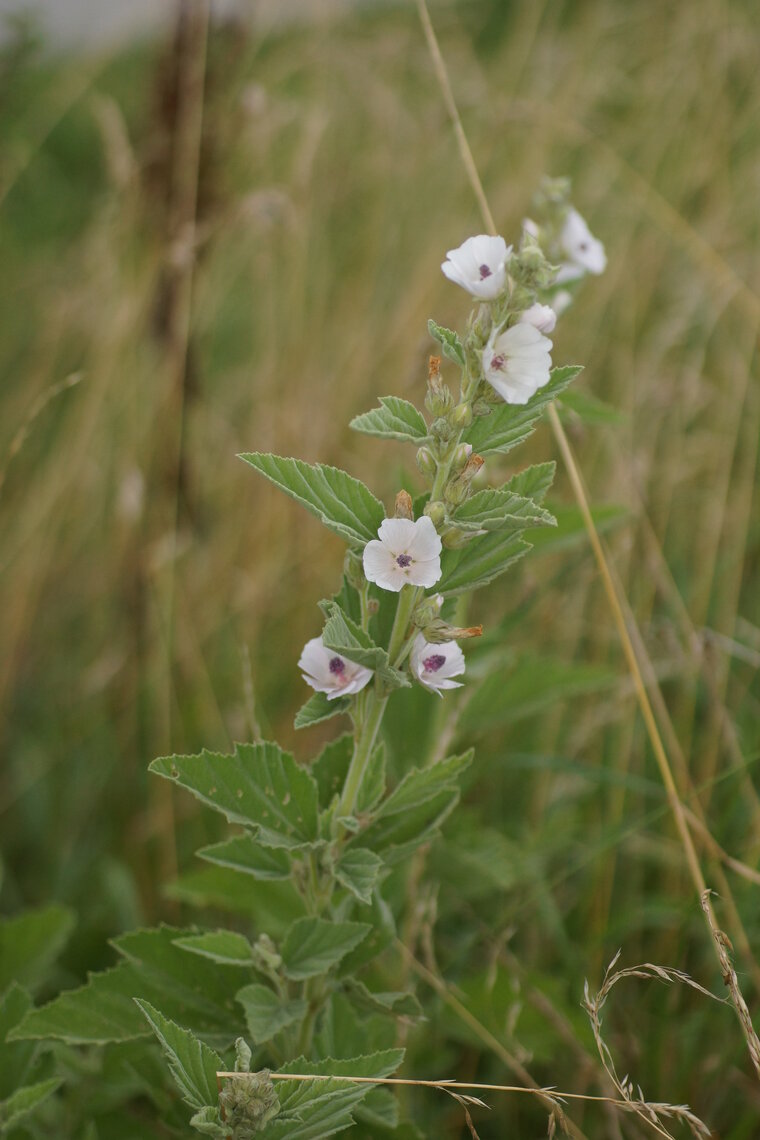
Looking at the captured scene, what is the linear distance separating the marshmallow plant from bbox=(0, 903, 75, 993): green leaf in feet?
1.01

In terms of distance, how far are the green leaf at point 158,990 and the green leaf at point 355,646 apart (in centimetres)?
39

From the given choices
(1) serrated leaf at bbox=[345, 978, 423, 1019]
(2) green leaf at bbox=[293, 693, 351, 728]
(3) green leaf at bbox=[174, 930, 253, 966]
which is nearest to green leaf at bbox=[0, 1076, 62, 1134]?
(3) green leaf at bbox=[174, 930, 253, 966]

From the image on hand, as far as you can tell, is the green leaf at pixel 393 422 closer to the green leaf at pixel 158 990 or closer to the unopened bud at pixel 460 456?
the unopened bud at pixel 460 456

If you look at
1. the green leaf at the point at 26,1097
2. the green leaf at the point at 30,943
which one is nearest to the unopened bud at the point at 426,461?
the green leaf at the point at 26,1097

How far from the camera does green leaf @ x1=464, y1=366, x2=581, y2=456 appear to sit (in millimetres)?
959

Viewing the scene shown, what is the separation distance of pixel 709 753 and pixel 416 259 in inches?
67.2

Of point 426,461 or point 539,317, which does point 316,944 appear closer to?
point 426,461

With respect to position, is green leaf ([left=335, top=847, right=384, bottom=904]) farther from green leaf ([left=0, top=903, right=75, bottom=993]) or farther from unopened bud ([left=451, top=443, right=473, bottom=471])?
green leaf ([left=0, top=903, right=75, bottom=993])

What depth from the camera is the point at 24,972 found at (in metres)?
1.40

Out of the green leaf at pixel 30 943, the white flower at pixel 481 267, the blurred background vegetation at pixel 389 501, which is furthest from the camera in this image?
the blurred background vegetation at pixel 389 501

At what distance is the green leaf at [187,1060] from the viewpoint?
2.89ft

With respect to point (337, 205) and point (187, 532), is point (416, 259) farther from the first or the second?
point (187, 532)

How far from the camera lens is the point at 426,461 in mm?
996

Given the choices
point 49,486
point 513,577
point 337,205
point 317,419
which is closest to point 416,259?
point 337,205
